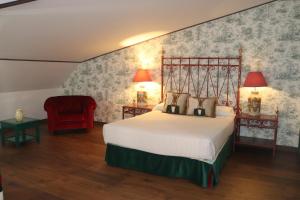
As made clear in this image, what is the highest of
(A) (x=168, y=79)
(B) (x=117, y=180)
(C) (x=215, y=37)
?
(C) (x=215, y=37)

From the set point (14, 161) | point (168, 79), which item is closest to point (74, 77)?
point (168, 79)

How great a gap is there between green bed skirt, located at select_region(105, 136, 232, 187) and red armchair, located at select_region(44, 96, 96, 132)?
1.86 m

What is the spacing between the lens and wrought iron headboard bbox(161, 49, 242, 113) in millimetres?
4715

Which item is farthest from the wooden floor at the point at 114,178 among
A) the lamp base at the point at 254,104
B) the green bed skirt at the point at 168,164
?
the lamp base at the point at 254,104

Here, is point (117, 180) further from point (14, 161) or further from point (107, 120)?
point (107, 120)

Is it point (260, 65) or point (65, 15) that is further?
point (260, 65)

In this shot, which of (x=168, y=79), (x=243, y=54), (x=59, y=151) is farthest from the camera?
(x=168, y=79)

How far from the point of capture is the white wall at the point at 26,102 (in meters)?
5.49

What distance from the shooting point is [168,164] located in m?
3.30

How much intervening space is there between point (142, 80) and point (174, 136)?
2206 mm

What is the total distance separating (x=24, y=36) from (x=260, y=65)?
12.4 feet

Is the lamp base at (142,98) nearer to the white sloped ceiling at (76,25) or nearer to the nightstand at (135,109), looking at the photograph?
the nightstand at (135,109)

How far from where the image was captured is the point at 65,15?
3275 millimetres

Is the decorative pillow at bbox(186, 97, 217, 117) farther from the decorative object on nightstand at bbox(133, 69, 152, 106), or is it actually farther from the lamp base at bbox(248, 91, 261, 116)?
the decorative object on nightstand at bbox(133, 69, 152, 106)
